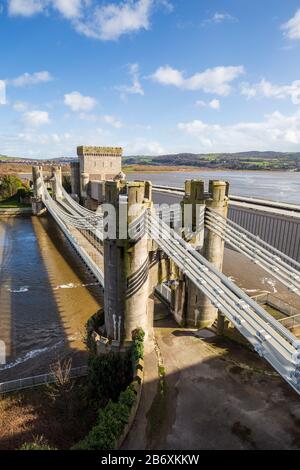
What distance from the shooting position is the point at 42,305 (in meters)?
22.7

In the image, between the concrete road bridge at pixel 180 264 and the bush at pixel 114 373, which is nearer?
the concrete road bridge at pixel 180 264

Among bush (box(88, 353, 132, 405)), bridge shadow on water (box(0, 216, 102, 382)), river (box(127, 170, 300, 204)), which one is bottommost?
bridge shadow on water (box(0, 216, 102, 382))

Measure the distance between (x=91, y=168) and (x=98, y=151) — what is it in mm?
2771

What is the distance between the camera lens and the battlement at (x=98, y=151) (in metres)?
46.0

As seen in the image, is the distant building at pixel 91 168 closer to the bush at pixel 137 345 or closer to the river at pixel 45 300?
the river at pixel 45 300

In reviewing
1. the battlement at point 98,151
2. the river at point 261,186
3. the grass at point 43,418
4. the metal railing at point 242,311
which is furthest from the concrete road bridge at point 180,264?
the river at point 261,186

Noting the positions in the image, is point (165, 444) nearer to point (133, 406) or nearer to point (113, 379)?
point (133, 406)

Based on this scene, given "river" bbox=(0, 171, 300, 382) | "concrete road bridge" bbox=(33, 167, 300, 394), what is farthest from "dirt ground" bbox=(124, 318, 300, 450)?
"river" bbox=(0, 171, 300, 382)

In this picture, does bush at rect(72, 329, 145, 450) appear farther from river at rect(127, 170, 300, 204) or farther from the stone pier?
river at rect(127, 170, 300, 204)

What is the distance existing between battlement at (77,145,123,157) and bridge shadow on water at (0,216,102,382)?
15635mm

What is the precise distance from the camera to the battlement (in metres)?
46.0

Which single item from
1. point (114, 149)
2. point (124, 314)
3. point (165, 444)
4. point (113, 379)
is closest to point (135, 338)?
point (124, 314)

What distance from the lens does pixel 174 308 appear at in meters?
15.6
